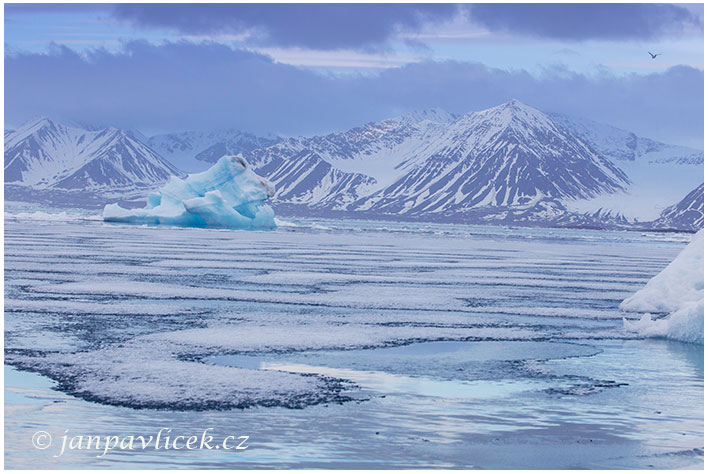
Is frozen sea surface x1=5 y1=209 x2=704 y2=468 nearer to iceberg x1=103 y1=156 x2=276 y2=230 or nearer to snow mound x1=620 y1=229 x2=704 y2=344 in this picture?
snow mound x1=620 y1=229 x2=704 y2=344

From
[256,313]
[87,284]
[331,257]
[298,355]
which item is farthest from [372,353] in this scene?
[331,257]

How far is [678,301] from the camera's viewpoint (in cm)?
1722

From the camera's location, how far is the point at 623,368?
1175 cm

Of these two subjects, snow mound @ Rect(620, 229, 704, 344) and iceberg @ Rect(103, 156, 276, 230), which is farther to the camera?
iceberg @ Rect(103, 156, 276, 230)

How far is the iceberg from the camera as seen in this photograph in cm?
6988

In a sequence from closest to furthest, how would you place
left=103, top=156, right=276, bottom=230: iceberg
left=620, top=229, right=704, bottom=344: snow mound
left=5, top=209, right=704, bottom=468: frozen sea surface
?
left=5, top=209, right=704, bottom=468: frozen sea surface, left=620, top=229, right=704, bottom=344: snow mound, left=103, top=156, right=276, bottom=230: iceberg

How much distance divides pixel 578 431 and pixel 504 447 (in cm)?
95

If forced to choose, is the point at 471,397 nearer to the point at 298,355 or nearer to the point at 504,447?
the point at 504,447

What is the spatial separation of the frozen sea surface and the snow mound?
0.36 meters

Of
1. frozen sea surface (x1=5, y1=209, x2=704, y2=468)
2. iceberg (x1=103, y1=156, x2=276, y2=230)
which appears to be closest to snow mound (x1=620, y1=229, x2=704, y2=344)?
frozen sea surface (x1=5, y1=209, x2=704, y2=468)

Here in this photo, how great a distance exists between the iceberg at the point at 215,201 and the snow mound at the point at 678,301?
51.6 m

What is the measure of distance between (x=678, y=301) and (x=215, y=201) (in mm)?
55022

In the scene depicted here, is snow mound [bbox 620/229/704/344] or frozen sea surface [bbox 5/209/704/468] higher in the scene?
snow mound [bbox 620/229/704/344]

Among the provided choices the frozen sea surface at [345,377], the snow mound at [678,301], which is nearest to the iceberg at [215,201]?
the frozen sea surface at [345,377]
